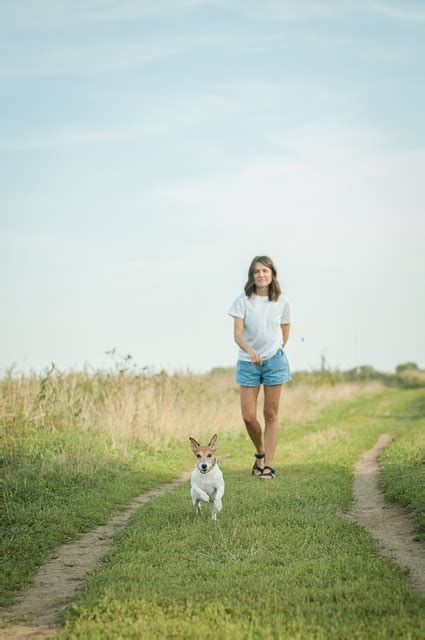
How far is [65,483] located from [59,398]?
4.61 meters

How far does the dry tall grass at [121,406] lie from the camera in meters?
14.3

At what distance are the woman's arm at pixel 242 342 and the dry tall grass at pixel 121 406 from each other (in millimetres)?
3785

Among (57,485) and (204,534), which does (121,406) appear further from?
(204,534)

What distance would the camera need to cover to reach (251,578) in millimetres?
5668

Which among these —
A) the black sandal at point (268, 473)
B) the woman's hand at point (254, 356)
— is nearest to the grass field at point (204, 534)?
the black sandal at point (268, 473)

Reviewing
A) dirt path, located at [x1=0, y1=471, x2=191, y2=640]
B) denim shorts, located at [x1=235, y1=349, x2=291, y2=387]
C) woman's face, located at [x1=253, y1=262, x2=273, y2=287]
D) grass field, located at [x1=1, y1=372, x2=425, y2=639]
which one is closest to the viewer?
grass field, located at [x1=1, y1=372, x2=425, y2=639]

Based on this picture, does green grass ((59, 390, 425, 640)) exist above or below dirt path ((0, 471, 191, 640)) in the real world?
above

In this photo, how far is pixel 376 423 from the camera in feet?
66.8

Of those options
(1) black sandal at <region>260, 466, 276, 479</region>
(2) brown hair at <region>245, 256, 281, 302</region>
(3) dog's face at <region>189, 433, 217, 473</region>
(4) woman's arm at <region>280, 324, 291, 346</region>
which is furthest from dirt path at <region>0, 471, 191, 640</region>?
(2) brown hair at <region>245, 256, 281, 302</region>

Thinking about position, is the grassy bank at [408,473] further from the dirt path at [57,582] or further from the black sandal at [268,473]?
the dirt path at [57,582]

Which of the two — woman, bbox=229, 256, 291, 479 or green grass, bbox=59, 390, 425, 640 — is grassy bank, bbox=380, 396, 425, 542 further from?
woman, bbox=229, 256, 291, 479

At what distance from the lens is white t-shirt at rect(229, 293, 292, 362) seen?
1096 centimetres

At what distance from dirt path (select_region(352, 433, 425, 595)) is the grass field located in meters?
0.18

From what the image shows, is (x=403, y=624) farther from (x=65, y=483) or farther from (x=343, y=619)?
(x=65, y=483)
